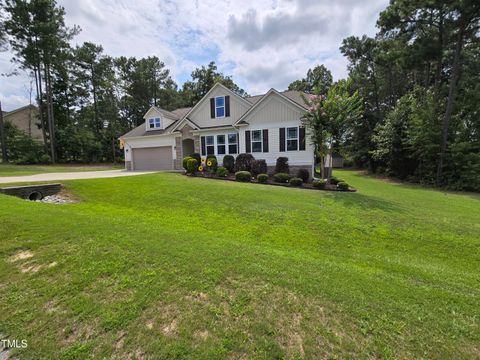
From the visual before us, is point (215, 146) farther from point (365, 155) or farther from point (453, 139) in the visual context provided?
point (365, 155)

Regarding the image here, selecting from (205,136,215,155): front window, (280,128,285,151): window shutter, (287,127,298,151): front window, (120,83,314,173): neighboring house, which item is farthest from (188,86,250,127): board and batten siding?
(287,127,298,151): front window

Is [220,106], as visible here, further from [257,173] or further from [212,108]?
[257,173]

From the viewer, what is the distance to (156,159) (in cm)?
2036

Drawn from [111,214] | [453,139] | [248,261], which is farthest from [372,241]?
[453,139]

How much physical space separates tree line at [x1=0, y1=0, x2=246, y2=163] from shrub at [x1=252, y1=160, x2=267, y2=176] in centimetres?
2440

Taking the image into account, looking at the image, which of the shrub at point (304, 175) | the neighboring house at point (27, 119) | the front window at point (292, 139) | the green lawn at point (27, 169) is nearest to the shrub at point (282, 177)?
the shrub at point (304, 175)

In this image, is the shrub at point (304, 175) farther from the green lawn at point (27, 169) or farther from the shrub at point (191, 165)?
the green lawn at point (27, 169)

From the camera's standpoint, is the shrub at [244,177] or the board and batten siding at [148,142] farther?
the board and batten siding at [148,142]

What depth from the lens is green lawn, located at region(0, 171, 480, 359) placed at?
2424 mm

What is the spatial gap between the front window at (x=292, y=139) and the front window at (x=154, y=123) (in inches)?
475

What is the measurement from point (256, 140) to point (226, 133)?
A: 102 inches

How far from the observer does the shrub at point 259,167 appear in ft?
47.6

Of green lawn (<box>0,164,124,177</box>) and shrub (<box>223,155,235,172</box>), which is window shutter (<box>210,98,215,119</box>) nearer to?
shrub (<box>223,155,235,172</box>)

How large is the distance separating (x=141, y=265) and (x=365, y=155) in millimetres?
30664
